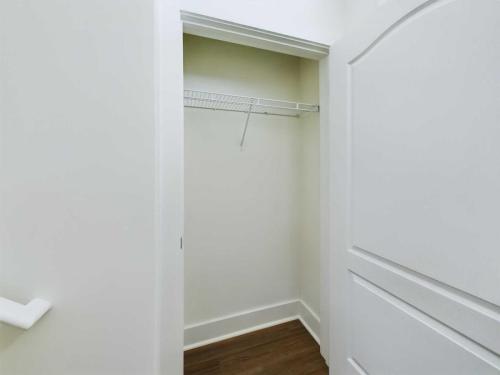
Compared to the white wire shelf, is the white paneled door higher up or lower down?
lower down

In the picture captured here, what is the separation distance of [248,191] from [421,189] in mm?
1090

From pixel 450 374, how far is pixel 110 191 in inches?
45.6

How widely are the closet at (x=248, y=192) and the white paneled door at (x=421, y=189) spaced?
548 millimetres

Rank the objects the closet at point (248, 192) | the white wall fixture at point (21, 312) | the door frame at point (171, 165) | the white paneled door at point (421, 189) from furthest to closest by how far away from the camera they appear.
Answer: the closet at point (248, 192) < the door frame at point (171, 165) < the white paneled door at point (421, 189) < the white wall fixture at point (21, 312)

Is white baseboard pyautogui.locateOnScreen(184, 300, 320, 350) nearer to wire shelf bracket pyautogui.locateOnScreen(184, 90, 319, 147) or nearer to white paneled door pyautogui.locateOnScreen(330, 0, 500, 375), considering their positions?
white paneled door pyautogui.locateOnScreen(330, 0, 500, 375)

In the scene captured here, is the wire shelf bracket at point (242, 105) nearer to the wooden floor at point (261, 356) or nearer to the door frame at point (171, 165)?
the door frame at point (171, 165)

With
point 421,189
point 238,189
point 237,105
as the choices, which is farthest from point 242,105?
point 421,189

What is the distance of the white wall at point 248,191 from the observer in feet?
4.88

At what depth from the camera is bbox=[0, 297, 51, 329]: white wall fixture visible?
1.35 ft

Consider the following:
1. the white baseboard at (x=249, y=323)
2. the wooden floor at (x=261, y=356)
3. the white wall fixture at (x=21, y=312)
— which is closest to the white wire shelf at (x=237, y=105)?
the white wall fixture at (x=21, y=312)

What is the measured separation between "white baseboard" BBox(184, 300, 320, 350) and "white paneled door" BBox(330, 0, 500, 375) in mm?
642

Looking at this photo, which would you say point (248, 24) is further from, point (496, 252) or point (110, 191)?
point (496, 252)

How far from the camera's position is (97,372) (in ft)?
1.89

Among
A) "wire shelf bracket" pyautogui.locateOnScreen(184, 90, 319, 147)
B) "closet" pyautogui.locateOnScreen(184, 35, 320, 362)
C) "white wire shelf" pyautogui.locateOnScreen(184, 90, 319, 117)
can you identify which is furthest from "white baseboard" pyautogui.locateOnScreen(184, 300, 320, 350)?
"white wire shelf" pyautogui.locateOnScreen(184, 90, 319, 117)
